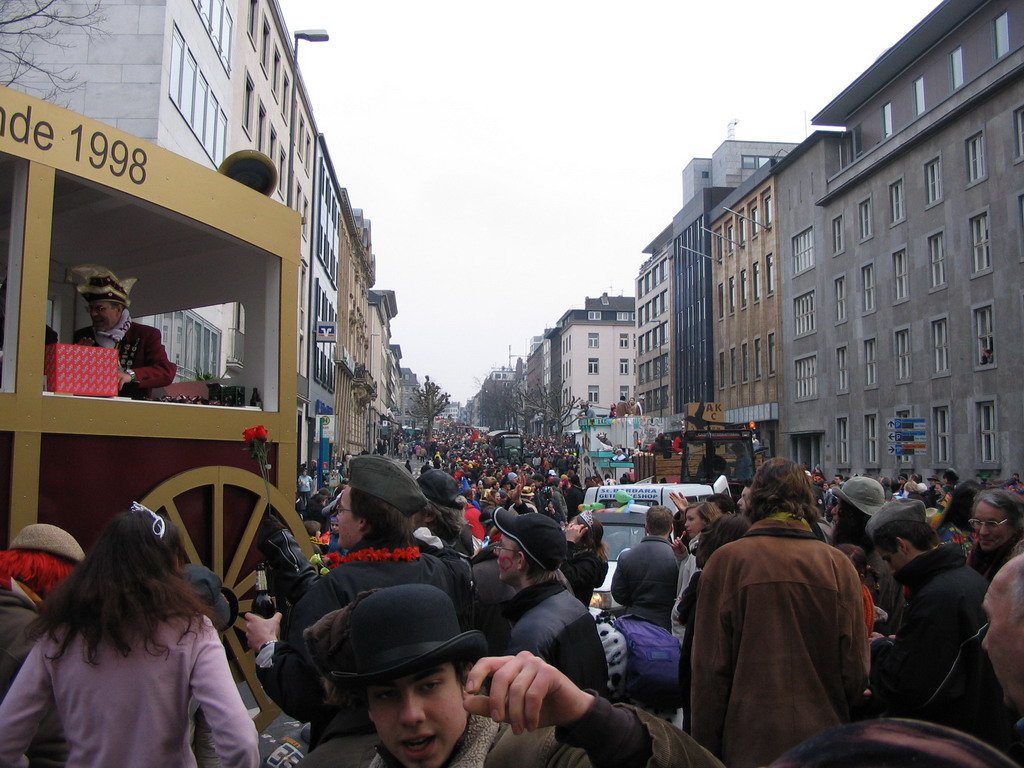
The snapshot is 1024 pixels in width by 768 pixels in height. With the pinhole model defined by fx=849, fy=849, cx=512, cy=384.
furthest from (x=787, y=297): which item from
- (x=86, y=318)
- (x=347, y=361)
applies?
(x=86, y=318)

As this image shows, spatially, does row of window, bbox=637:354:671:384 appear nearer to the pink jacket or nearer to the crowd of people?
the crowd of people

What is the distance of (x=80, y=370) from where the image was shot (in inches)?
187

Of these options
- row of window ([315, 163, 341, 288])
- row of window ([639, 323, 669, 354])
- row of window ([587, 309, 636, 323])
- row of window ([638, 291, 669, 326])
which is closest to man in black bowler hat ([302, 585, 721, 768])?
row of window ([315, 163, 341, 288])

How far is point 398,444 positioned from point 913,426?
7958cm

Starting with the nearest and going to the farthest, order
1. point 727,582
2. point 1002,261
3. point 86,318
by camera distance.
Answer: point 727,582 → point 86,318 → point 1002,261

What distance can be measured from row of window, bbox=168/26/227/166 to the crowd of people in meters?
16.3

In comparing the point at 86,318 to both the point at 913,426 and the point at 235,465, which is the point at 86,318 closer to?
the point at 235,465

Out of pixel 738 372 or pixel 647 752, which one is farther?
pixel 738 372

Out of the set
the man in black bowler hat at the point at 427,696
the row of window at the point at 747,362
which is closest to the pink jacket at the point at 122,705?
the man in black bowler hat at the point at 427,696

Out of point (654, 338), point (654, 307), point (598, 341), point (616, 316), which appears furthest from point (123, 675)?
point (616, 316)

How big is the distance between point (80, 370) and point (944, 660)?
14.8 ft

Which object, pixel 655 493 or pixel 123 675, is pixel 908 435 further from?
pixel 123 675

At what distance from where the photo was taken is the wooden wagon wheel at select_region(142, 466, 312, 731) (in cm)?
502

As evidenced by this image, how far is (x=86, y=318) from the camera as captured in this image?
23.7 feet
